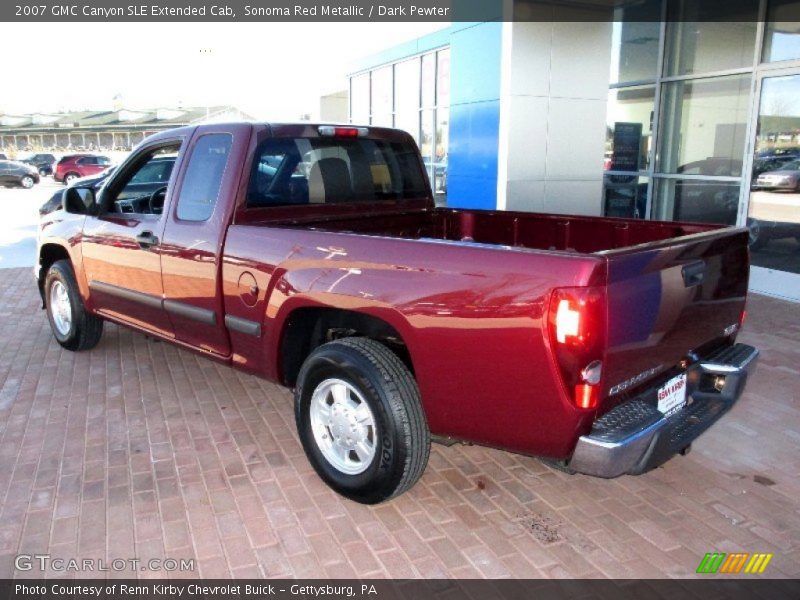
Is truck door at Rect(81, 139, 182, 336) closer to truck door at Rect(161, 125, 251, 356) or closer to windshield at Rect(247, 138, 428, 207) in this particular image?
truck door at Rect(161, 125, 251, 356)

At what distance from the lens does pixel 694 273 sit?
9.53 ft

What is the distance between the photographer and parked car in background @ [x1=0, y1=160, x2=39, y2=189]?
Answer: 33.1 meters

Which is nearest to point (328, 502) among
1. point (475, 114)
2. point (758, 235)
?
point (475, 114)

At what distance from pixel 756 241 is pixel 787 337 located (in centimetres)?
253

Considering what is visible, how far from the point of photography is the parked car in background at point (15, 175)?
33.1 meters

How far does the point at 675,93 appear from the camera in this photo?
9.32m

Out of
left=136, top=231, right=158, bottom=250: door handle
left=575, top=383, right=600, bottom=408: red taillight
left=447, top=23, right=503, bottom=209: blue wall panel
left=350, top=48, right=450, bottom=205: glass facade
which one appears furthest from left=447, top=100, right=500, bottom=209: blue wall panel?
left=575, top=383, right=600, bottom=408: red taillight

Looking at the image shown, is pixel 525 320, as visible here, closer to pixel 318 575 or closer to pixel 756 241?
pixel 318 575

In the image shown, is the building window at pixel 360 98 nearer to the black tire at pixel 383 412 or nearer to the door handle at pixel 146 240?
the door handle at pixel 146 240

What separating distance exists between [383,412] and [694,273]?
60.4 inches

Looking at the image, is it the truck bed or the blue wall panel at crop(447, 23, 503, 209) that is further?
the blue wall panel at crop(447, 23, 503, 209)

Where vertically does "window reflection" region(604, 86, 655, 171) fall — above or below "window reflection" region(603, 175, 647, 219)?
above

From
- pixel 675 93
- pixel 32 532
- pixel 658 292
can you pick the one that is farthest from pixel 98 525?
pixel 675 93

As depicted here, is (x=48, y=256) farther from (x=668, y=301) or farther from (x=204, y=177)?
(x=668, y=301)
